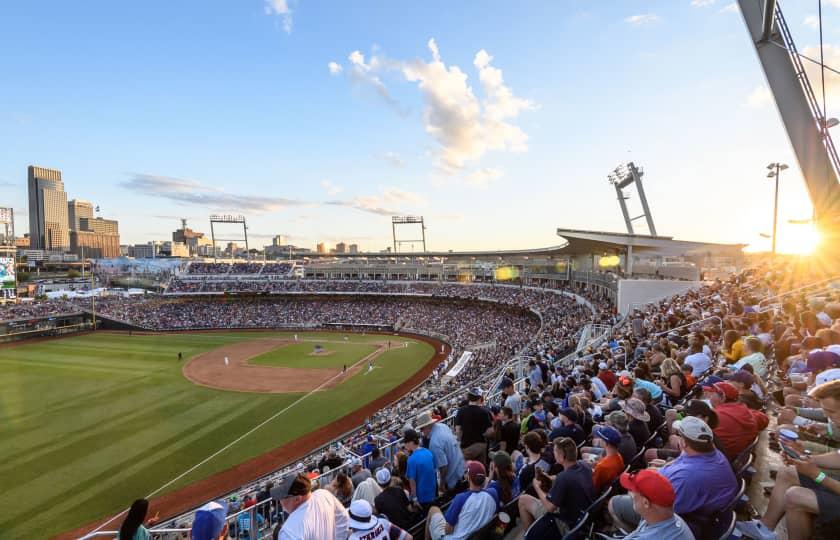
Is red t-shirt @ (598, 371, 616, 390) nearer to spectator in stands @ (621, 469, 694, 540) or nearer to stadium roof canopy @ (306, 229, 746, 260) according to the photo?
spectator in stands @ (621, 469, 694, 540)

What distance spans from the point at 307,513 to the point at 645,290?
26.2m

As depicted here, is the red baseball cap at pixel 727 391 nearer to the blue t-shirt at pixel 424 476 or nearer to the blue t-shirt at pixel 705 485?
the blue t-shirt at pixel 705 485

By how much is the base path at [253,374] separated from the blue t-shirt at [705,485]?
26.6 metres

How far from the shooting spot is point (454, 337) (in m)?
41.7

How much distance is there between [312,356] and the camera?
3684cm

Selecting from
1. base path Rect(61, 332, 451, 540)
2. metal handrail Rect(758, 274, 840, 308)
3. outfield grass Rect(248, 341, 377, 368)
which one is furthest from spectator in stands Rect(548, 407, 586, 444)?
outfield grass Rect(248, 341, 377, 368)

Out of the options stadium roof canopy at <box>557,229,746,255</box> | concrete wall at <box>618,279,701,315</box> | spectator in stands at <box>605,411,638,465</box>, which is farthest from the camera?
stadium roof canopy at <box>557,229,746,255</box>

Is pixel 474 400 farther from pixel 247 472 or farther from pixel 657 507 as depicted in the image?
pixel 247 472

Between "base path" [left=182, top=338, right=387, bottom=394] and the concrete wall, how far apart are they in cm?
1966

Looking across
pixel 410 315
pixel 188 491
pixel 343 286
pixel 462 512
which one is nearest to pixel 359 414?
pixel 188 491

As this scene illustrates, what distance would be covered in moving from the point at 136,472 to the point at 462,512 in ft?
60.9

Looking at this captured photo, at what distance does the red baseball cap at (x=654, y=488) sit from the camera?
8.63 ft

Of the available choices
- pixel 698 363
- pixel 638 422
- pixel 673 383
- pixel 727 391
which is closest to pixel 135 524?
pixel 638 422

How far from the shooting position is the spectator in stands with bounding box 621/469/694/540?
265 cm
